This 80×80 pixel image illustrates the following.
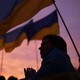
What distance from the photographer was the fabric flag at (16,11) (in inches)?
272

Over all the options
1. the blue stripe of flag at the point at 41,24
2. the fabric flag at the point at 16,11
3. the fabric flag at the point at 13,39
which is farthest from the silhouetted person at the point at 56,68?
the blue stripe of flag at the point at 41,24

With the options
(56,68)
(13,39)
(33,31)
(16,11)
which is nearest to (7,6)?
(16,11)

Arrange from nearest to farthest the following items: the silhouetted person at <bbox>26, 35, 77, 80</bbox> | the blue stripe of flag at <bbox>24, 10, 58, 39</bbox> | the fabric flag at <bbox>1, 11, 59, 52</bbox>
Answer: the silhouetted person at <bbox>26, 35, 77, 80</bbox> < the fabric flag at <bbox>1, 11, 59, 52</bbox> < the blue stripe of flag at <bbox>24, 10, 58, 39</bbox>

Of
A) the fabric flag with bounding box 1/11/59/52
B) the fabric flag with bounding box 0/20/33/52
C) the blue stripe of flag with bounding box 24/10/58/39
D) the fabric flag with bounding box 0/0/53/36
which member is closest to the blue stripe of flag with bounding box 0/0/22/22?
the fabric flag with bounding box 0/0/53/36

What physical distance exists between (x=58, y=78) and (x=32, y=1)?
3.86 m

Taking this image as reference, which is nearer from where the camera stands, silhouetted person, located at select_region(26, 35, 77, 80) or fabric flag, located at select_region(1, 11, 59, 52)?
silhouetted person, located at select_region(26, 35, 77, 80)

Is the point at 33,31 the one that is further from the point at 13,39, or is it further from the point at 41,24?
the point at 13,39

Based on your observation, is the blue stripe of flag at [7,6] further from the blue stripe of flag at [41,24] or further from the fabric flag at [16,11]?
the blue stripe of flag at [41,24]

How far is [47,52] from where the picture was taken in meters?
4.19

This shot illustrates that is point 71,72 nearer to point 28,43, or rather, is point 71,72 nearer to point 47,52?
point 47,52

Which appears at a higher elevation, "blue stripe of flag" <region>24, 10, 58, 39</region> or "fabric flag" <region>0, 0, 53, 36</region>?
"blue stripe of flag" <region>24, 10, 58, 39</region>

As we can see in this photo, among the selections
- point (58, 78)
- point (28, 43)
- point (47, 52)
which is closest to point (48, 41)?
point (47, 52)

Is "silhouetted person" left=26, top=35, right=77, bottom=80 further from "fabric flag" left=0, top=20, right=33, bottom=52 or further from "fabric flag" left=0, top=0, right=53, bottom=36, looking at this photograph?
"fabric flag" left=0, top=20, right=33, bottom=52

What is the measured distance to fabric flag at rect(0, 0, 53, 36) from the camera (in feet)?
22.7
